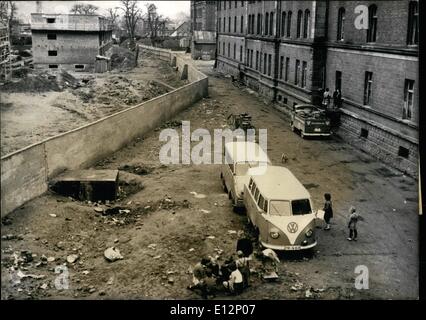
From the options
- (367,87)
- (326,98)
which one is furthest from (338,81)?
(367,87)

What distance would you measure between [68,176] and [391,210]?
11300mm

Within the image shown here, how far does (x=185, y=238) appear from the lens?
13781 millimetres

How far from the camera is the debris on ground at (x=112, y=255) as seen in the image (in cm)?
1253

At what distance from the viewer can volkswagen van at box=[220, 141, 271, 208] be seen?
52.9 ft

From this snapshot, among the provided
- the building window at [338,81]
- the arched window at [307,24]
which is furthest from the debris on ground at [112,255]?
the arched window at [307,24]

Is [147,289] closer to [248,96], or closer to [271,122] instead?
[271,122]

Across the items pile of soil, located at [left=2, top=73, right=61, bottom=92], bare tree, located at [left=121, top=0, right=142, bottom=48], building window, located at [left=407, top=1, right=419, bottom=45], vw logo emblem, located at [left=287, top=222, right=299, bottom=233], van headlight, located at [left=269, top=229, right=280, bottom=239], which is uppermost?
bare tree, located at [left=121, top=0, right=142, bottom=48]

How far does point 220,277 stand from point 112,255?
3301 millimetres

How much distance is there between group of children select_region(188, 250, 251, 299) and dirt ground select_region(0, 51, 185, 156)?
12717mm

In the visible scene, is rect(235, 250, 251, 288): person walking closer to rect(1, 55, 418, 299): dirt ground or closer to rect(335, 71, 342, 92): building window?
rect(1, 55, 418, 299): dirt ground

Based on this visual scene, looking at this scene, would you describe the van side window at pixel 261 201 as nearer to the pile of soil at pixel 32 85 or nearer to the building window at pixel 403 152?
the building window at pixel 403 152

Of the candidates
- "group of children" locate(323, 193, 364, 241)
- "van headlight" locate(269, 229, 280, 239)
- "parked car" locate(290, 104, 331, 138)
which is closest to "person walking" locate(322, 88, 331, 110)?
"parked car" locate(290, 104, 331, 138)

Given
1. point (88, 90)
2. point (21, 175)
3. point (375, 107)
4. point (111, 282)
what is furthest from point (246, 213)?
point (88, 90)

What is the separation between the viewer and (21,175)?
14656 millimetres
